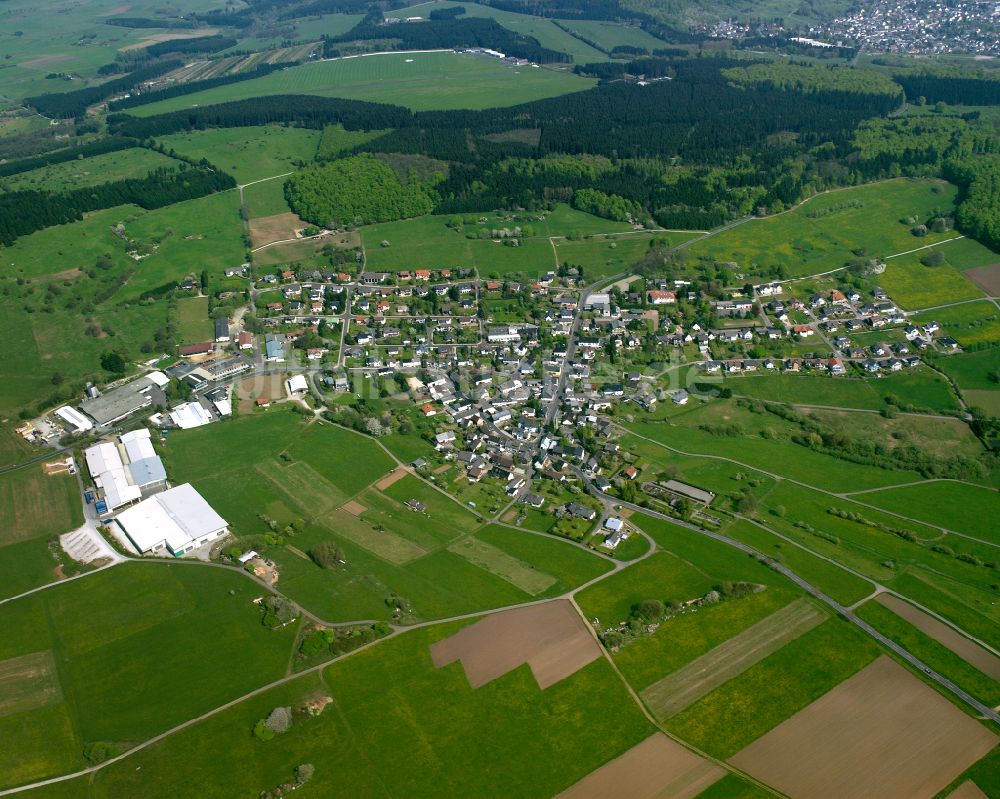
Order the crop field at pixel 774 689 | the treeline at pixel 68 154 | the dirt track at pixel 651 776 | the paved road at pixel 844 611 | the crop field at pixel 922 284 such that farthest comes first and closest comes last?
the treeline at pixel 68 154
the crop field at pixel 922 284
the paved road at pixel 844 611
the crop field at pixel 774 689
the dirt track at pixel 651 776

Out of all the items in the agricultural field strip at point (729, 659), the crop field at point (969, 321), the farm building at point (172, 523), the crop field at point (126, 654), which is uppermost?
the farm building at point (172, 523)

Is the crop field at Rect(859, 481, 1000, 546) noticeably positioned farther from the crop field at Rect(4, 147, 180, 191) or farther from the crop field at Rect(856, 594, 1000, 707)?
the crop field at Rect(4, 147, 180, 191)

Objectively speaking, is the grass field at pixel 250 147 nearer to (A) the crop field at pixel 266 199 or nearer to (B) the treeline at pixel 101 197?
(A) the crop field at pixel 266 199

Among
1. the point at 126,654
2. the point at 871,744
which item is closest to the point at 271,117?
the point at 126,654

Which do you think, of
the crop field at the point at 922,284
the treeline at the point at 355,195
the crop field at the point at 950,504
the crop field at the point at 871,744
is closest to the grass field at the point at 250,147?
the treeline at the point at 355,195

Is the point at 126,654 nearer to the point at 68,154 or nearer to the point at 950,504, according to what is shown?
the point at 950,504

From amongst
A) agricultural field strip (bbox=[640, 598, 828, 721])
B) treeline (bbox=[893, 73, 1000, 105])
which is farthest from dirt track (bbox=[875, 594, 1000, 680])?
treeline (bbox=[893, 73, 1000, 105])

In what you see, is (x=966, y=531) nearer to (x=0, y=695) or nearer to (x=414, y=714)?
(x=414, y=714)
